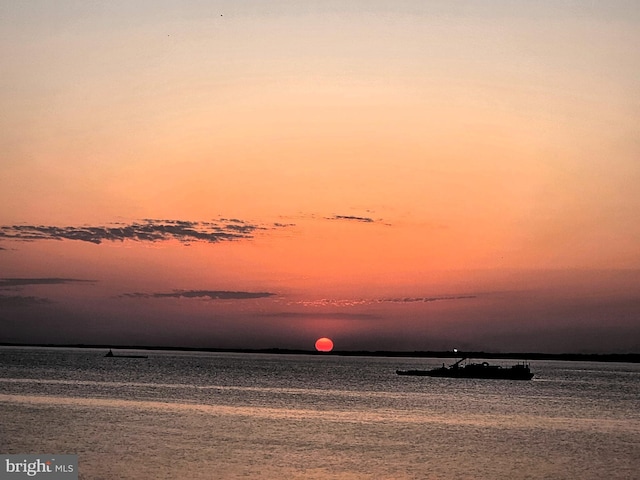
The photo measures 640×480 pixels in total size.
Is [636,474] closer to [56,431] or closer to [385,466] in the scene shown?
[385,466]

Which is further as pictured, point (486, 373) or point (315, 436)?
point (486, 373)

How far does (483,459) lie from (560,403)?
2614 inches

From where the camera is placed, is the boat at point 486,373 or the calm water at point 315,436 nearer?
the calm water at point 315,436

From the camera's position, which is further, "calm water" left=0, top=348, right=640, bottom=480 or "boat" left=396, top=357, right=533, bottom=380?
"boat" left=396, top=357, right=533, bottom=380

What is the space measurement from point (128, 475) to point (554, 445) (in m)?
36.6

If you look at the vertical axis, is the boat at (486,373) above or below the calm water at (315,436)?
above

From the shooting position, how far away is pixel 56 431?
67.1m

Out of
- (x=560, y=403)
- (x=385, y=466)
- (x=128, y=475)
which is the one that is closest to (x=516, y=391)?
(x=560, y=403)

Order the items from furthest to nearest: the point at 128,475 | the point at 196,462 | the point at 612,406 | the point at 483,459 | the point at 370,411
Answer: the point at 612,406, the point at 370,411, the point at 483,459, the point at 196,462, the point at 128,475

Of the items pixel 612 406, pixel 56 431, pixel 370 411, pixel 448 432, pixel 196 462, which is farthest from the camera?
pixel 612 406

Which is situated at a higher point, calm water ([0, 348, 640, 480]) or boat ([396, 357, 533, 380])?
boat ([396, 357, 533, 380])

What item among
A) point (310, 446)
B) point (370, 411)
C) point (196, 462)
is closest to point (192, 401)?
point (370, 411)

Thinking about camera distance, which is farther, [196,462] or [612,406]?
[612,406]

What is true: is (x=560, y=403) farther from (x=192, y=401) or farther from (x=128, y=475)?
(x=128, y=475)
